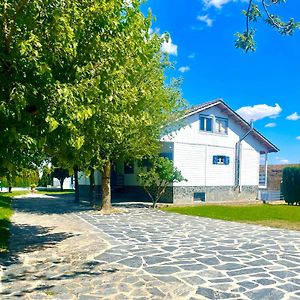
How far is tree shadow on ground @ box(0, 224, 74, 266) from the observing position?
971 cm

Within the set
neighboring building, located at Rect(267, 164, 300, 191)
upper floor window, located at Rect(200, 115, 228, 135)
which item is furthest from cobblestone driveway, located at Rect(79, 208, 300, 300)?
neighboring building, located at Rect(267, 164, 300, 191)

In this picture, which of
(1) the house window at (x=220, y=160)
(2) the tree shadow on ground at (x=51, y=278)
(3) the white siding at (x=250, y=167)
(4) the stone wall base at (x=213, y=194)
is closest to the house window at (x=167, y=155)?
(4) the stone wall base at (x=213, y=194)

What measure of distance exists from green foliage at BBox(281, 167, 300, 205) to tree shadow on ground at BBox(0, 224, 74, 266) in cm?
2291

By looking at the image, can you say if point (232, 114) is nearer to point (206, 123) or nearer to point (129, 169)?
point (206, 123)

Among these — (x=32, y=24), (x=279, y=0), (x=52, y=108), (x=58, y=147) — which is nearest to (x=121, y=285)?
(x=58, y=147)

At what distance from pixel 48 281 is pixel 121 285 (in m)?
1.58

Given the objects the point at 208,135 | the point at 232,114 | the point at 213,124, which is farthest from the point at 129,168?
the point at 232,114

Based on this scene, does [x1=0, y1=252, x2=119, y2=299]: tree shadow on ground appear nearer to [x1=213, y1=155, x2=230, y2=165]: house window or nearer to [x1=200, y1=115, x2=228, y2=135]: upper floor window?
[x1=200, y1=115, x2=228, y2=135]: upper floor window

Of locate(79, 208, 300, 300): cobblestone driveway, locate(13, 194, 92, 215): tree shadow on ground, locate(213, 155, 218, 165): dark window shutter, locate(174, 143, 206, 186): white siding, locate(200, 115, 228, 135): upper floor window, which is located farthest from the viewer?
locate(213, 155, 218, 165): dark window shutter

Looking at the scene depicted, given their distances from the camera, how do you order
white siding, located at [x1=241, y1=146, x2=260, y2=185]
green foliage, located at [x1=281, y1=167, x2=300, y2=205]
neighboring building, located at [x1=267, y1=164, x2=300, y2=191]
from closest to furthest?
green foliage, located at [x1=281, y1=167, x2=300, y2=205] < white siding, located at [x1=241, y1=146, x2=260, y2=185] < neighboring building, located at [x1=267, y1=164, x2=300, y2=191]

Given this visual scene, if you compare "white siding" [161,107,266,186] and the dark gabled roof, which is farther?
the dark gabled roof

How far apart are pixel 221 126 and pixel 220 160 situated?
295cm

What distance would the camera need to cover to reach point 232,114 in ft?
102

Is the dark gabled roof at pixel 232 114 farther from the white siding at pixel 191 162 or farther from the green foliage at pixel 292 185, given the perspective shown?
the green foliage at pixel 292 185
